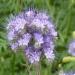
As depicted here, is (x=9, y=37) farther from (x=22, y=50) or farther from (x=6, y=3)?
(x=6, y=3)

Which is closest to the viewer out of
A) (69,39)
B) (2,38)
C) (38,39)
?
(38,39)

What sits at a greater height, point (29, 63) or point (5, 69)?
point (29, 63)

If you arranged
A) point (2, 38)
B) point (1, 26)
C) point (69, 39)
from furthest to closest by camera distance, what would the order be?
1. point (69, 39)
2. point (1, 26)
3. point (2, 38)

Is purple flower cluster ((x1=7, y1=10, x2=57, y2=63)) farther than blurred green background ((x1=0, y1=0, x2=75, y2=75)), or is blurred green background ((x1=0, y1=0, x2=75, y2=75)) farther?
blurred green background ((x1=0, y1=0, x2=75, y2=75))

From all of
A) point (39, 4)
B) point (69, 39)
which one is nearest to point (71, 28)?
point (69, 39)

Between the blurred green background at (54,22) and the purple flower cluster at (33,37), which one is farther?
the blurred green background at (54,22)
